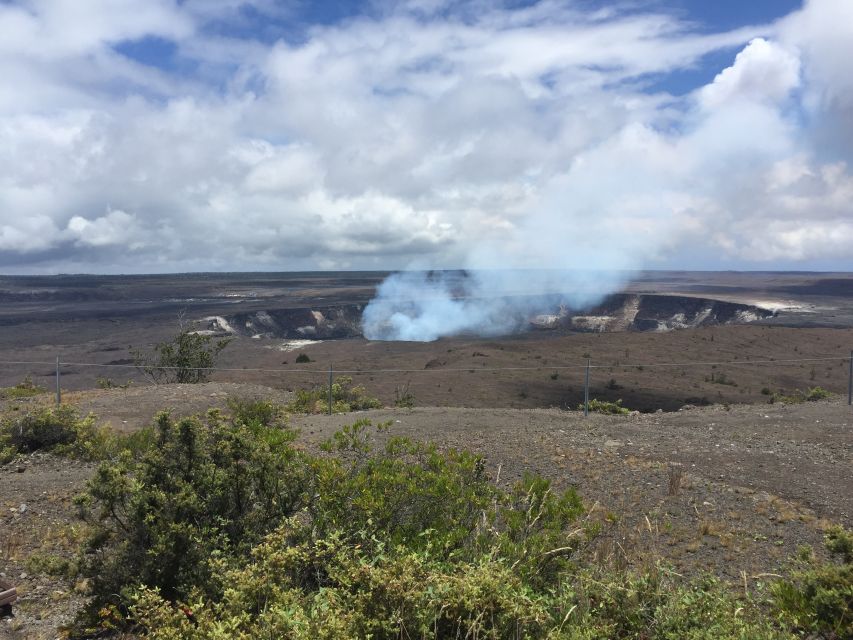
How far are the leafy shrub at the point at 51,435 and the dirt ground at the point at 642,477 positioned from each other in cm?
32

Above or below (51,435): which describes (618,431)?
below

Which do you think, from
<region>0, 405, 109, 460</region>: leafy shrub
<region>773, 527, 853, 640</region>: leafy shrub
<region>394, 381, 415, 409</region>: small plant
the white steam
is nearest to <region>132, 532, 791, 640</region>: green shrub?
<region>773, 527, 853, 640</region>: leafy shrub

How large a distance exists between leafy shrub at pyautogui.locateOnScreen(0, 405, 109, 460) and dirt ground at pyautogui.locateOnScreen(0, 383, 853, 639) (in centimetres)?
32

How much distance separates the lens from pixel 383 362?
3231 cm

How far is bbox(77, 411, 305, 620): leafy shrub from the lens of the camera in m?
3.98

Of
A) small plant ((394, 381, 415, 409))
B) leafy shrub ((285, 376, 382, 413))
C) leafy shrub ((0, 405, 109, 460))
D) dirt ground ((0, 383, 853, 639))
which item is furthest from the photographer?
small plant ((394, 381, 415, 409))

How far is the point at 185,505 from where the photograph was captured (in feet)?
13.4

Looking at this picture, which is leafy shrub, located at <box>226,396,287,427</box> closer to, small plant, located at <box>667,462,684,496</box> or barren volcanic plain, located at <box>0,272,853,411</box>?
barren volcanic plain, located at <box>0,272,853,411</box>

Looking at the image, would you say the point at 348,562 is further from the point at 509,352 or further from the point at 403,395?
the point at 509,352

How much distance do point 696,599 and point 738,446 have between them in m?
7.40

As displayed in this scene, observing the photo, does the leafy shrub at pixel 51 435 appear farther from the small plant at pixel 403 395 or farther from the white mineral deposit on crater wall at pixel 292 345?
the white mineral deposit on crater wall at pixel 292 345

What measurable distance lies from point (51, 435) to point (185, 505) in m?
7.20

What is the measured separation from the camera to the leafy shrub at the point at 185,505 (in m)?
3.98

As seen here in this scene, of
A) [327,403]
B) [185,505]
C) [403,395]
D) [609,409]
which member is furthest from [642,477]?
[403,395]
